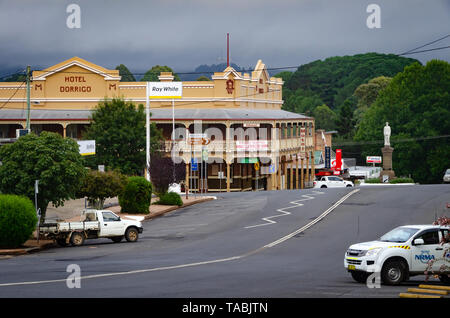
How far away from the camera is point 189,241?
32250mm

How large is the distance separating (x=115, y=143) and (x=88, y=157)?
7.83 ft

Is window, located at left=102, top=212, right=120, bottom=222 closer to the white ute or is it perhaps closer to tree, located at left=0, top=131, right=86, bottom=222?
tree, located at left=0, top=131, right=86, bottom=222

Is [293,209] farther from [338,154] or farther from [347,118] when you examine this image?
[347,118]

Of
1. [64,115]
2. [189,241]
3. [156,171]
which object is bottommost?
[189,241]

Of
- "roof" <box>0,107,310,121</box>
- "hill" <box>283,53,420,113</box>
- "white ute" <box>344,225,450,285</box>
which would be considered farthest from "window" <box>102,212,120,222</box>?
"hill" <box>283,53,420,113</box>

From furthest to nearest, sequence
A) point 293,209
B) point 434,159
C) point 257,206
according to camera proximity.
→ 1. point 434,159
2. point 257,206
3. point 293,209

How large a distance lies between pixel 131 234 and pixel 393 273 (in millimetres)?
15830

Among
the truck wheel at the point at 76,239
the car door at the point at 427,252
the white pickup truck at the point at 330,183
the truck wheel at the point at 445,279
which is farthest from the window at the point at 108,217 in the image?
the white pickup truck at the point at 330,183

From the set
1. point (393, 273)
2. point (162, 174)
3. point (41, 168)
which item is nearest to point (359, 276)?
point (393, 273)

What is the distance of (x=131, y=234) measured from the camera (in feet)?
108

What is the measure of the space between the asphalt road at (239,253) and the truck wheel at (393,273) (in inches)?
12.6

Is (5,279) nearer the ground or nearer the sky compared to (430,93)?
nearer the ground

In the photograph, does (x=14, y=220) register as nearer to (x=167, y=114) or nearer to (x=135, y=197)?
(x=135, y=197)
